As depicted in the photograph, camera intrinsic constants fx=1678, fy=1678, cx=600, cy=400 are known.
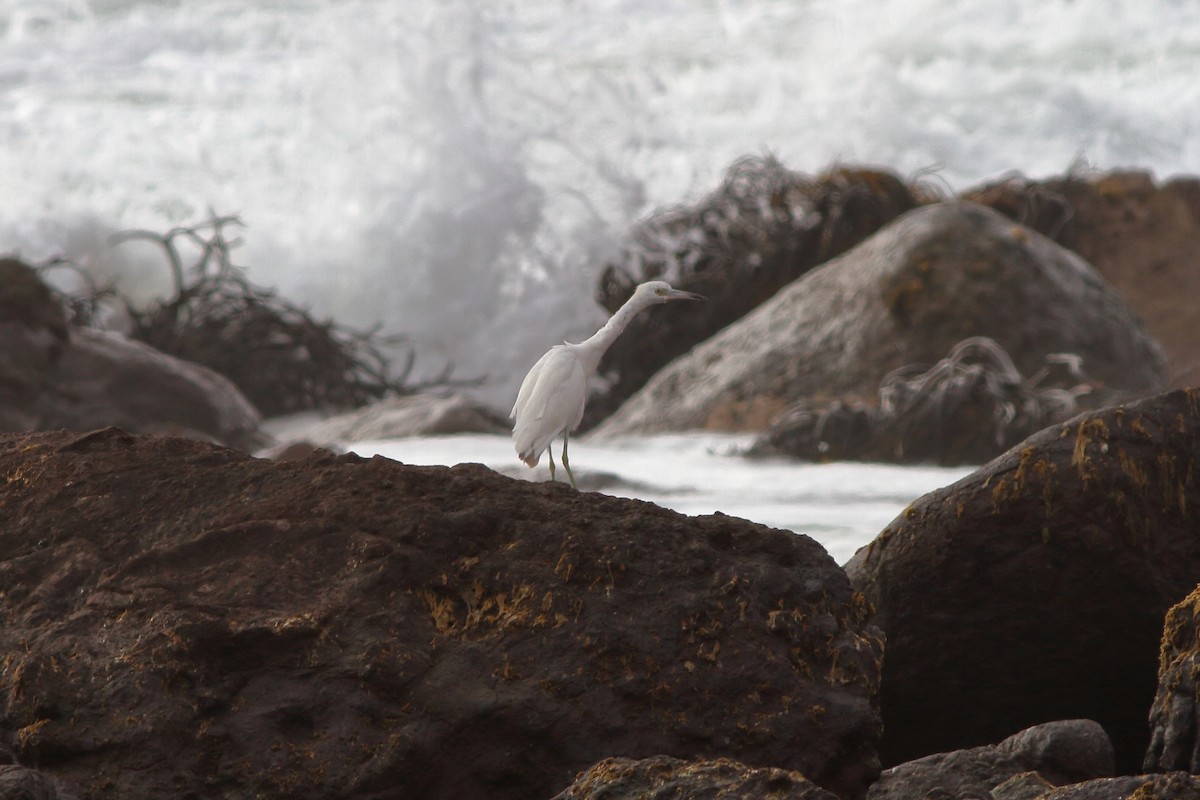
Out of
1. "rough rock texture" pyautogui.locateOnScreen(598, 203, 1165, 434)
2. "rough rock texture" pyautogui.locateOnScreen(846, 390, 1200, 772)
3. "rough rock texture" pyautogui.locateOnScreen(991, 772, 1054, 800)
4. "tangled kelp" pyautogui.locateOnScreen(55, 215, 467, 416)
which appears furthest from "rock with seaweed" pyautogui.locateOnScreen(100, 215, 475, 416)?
"rough rock texture" pyautogui.locateOnScreen(991, 772, 1054, 800)

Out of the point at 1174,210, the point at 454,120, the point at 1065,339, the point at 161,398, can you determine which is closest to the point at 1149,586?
the point at 1065,339

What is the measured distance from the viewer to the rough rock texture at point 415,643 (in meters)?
2.85

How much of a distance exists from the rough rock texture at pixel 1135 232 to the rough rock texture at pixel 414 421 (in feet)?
15.3

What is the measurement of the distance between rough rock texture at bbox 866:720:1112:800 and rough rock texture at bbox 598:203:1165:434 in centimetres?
567

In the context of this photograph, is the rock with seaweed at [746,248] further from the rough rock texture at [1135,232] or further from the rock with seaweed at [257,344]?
the rock with seaweed at [257,344]

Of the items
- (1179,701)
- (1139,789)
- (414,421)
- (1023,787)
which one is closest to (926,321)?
(414,421)

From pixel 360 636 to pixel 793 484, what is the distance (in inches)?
190

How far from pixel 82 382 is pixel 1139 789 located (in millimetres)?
7152

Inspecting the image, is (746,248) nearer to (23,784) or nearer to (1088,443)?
→ (1088,443)

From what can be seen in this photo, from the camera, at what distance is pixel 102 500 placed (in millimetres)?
3254

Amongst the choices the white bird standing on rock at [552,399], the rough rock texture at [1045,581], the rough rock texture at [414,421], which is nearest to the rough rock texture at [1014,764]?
the rough rock texture at [1045,581]

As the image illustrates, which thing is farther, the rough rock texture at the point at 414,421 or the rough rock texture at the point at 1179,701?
the rough rock texture at the point at 414,421

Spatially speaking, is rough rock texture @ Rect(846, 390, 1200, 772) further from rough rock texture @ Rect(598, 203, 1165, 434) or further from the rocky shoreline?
rough rock texture @ Rect(598, 203, 1165, 434)

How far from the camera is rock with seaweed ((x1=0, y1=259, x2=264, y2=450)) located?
28.0ft
